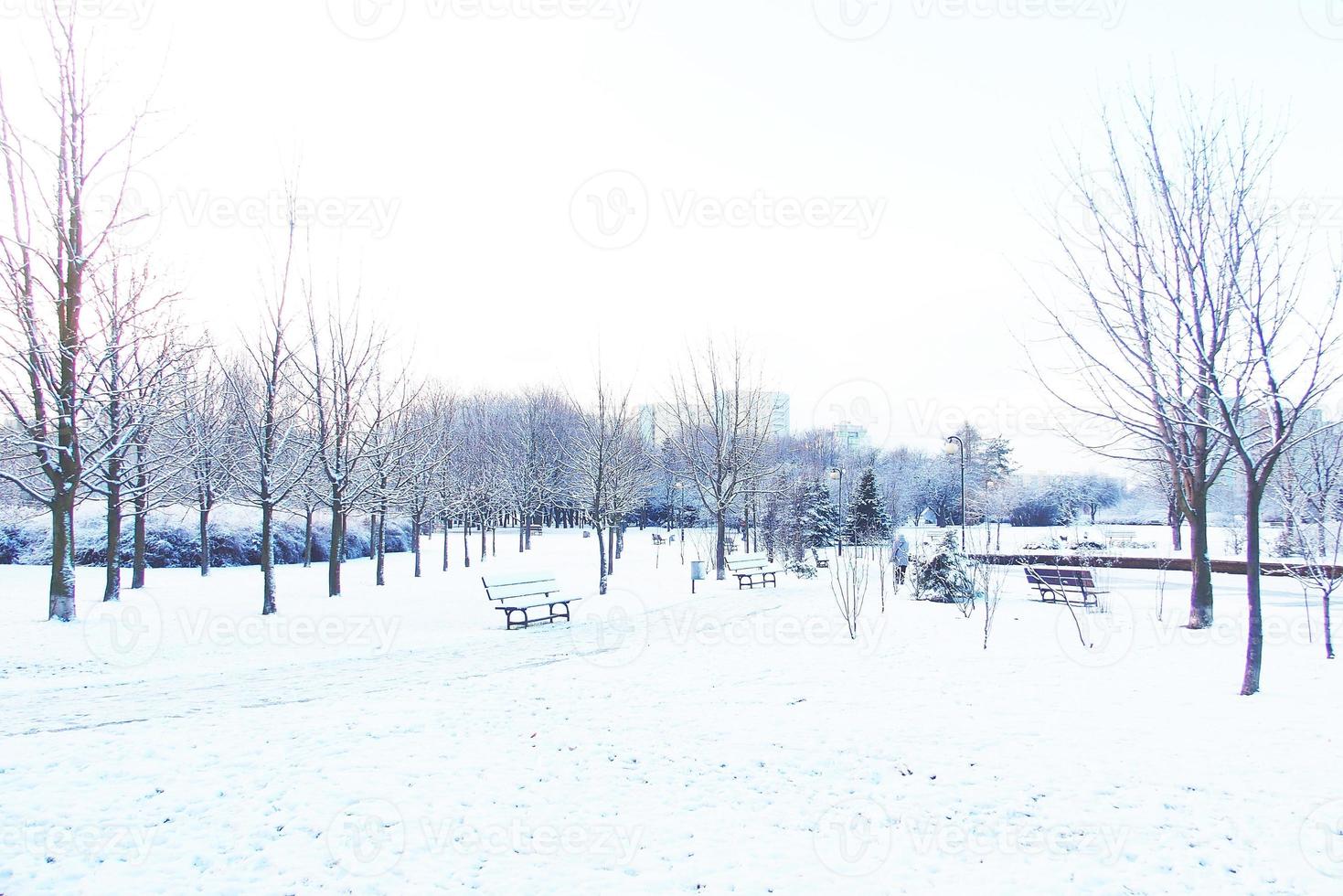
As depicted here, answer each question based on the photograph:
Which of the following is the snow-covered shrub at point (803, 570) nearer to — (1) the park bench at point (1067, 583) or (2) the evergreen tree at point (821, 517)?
(1) the park bench at point (1067, 583)

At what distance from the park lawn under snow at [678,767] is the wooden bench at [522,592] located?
7.94ft

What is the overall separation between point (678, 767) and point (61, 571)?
1130 cm

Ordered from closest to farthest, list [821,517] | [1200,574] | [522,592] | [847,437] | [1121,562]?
[1200,574] → [522,592] → [1121,562] → [821,517] → [847,437]

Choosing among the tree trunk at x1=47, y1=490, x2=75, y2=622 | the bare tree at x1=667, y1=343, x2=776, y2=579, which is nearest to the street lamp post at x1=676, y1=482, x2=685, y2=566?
the bare tree at x1=667, y1=343, x2=776, y2=579

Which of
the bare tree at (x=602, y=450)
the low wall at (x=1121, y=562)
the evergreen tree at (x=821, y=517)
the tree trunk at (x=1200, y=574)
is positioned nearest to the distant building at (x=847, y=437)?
the evergreen tree at (x=821, y=517)

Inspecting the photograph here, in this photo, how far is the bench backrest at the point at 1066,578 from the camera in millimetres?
12930

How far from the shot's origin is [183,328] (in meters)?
13.9

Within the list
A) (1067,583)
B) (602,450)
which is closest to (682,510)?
(602,450)

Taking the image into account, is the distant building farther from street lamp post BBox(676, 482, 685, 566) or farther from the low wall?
the low wall

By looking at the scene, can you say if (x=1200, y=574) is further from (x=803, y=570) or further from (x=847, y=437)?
(x=847, y=437)

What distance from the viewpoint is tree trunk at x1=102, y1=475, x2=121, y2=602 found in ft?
44.2

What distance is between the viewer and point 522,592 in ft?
43.2

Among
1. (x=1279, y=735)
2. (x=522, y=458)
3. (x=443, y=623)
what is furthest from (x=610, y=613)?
(x=522, y=458)

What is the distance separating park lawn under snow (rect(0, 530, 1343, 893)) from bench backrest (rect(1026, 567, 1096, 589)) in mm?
3090
